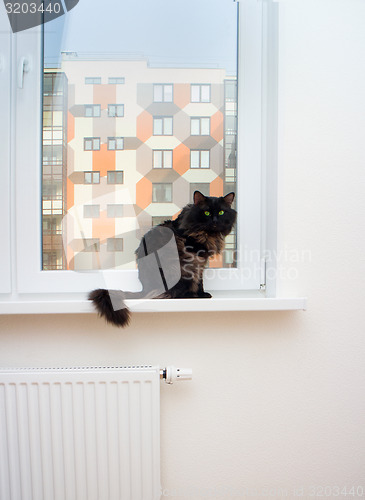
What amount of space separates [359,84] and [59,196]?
1091mm

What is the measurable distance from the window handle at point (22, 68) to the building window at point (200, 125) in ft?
1.85

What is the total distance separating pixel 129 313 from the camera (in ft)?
2.86

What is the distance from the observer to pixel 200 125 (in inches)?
41.3

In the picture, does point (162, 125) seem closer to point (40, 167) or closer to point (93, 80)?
point (93, 80)

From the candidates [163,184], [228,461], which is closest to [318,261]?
[163,184]

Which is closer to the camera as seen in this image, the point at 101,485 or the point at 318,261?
the point at 101,485

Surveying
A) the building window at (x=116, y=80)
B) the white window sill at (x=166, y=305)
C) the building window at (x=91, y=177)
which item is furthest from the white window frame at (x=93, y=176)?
the white window sill at (x=166, y=305)

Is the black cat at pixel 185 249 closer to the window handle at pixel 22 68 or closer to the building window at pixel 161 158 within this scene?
the building window at pixel 161 158

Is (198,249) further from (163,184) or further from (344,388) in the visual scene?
(344,388)

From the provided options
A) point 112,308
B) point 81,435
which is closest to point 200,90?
point 112,308

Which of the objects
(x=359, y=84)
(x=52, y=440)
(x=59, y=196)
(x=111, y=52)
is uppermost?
(x=111, y=52)

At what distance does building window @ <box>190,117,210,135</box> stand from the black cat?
→ 28 cm

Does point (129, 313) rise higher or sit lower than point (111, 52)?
lower

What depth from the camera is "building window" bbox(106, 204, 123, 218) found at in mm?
1040
